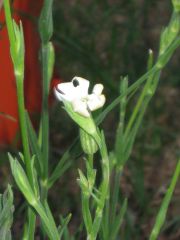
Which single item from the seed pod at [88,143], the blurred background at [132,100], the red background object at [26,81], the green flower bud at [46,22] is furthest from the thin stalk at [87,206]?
the red background object at [26,81]

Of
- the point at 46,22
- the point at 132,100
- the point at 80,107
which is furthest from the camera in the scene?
the point at 132,100

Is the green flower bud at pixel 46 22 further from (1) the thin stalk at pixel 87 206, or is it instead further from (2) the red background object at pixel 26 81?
(2) the red background object at pixel 26 81

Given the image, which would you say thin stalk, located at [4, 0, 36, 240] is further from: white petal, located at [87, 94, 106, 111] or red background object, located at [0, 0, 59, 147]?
red background object, located at [0, 0, 59, 147]

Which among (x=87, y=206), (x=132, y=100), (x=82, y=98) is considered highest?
(x=82, y=98)

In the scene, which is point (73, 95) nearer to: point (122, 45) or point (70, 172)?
point (70, 172)

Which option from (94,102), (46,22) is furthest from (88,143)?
(46,22)

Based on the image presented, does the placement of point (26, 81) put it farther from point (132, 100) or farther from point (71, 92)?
point (71, 92)

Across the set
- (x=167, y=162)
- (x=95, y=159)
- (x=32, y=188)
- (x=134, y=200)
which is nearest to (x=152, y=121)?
(x=167, y=162)

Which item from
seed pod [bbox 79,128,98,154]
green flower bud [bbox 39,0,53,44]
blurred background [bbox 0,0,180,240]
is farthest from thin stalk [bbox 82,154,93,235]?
blurred background [bbox 0,0,180,240]

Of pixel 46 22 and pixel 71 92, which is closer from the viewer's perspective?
pixel 71 92
